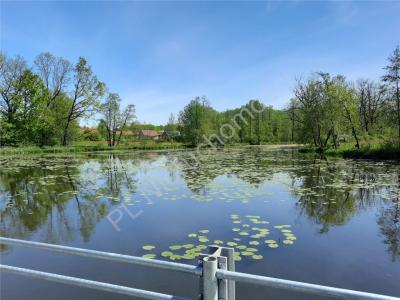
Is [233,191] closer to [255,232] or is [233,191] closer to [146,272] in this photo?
[255,232]

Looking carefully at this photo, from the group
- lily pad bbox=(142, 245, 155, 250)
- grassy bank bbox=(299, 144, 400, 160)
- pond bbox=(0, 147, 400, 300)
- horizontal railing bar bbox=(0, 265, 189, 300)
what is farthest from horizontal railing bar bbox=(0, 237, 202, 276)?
grassy bank bbox=(299, 144, 400, 160)

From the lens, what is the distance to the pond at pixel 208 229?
4.14 meters

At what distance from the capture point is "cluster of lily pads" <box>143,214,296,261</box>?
190 inches

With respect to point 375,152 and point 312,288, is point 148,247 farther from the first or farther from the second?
point 375,152

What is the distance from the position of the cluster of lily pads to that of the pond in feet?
0.06

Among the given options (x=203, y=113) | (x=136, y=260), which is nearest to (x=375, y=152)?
(x=136, y=260)

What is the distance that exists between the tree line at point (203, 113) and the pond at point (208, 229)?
55.2ft

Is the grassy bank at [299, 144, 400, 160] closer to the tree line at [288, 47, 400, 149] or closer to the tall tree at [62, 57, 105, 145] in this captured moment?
the tree line at [288, 47, 400, 149]

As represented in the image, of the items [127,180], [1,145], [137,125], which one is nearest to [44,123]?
[1,145]

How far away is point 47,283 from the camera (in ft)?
13.3

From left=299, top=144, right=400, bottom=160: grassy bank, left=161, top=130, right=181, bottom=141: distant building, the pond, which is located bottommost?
the pond

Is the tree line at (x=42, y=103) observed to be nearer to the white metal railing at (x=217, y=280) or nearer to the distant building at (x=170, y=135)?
the distant building at (x=170, y=135)

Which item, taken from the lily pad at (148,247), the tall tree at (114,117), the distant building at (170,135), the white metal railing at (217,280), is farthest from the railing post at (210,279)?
the distant building at (170,135)

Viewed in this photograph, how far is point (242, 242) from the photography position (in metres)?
5.43
